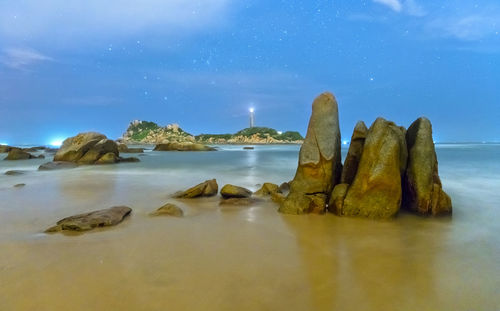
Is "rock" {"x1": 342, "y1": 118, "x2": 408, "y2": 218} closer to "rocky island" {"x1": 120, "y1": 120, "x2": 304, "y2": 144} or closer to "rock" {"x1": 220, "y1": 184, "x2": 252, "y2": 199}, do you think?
"rock" {"x1": 220, "y1": 184, "x2": 252, "y2": 199}

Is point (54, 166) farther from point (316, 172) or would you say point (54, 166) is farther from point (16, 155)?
point (316, 172)

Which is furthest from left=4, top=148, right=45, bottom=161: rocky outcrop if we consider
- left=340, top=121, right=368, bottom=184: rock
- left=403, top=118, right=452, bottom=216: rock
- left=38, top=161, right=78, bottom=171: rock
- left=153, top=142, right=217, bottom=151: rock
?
left=403, top=118, right=452, bottom=216: rock

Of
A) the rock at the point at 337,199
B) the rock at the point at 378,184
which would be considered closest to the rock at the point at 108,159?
the rock at the point at 337,199

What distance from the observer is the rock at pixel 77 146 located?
74.4ft

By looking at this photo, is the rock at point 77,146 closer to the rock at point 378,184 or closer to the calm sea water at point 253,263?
the calm sea water at point 253,263

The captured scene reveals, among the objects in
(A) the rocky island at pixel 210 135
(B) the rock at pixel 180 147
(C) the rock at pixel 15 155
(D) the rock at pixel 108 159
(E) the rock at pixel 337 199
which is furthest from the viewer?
(A) the rocky island at pixel 210 135

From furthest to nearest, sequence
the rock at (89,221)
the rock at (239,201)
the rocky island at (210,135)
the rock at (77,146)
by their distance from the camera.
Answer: the rocky island at (210,135) < the rock at (77,146) < the rock at (239,201) < the rock at (89,221)

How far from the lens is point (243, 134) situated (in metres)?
146

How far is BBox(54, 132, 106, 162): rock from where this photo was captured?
74.4ft

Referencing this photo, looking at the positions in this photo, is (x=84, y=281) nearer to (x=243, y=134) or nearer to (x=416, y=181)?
(x=416, y=181)

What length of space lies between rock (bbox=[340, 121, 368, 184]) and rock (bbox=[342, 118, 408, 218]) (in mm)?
1036

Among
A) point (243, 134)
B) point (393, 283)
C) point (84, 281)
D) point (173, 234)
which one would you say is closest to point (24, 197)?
point (173, 234)

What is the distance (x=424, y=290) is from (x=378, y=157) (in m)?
3.76

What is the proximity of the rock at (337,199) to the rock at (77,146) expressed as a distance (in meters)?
22.7
